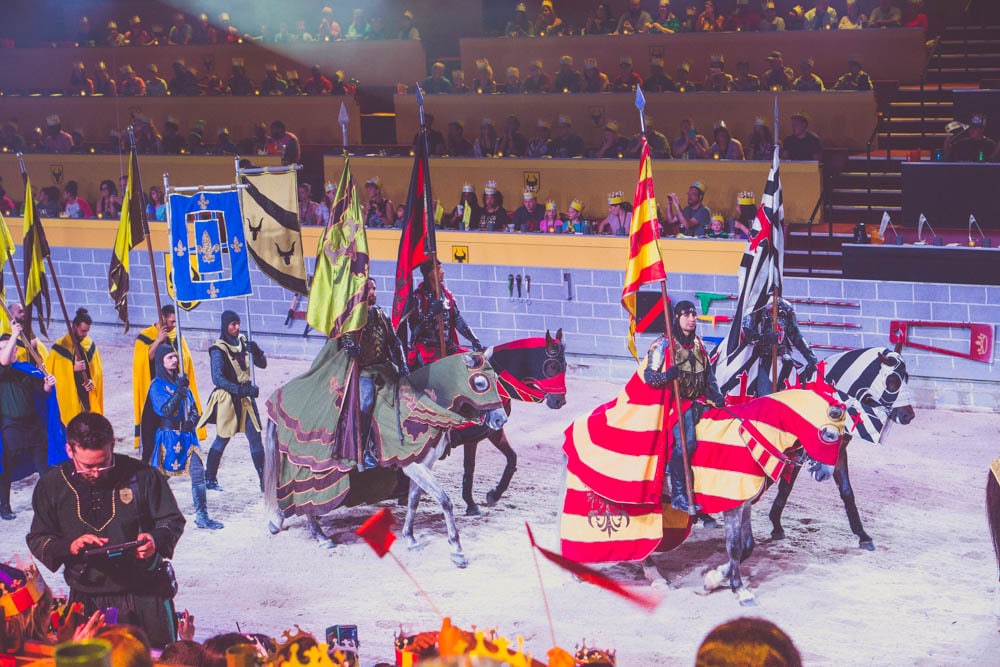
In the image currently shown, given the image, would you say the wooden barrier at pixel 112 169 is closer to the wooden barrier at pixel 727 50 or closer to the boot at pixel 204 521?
the wooden barrier at pixel 727 50

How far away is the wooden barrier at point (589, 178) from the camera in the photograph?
1409cm

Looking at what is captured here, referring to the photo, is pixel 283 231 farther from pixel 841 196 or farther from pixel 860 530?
pixel 841 196

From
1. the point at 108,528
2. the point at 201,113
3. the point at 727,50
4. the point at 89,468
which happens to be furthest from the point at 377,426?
the point at 201,113

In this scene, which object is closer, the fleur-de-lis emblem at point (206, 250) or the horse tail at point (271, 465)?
the horse tail at point (271, 465)

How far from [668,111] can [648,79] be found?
0.59 metres

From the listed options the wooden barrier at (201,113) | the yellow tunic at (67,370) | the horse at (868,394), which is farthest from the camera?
the wooden barrier at (201,113)

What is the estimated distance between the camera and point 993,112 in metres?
14.0

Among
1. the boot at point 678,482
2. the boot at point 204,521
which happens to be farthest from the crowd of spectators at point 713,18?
the boot at point 204,521

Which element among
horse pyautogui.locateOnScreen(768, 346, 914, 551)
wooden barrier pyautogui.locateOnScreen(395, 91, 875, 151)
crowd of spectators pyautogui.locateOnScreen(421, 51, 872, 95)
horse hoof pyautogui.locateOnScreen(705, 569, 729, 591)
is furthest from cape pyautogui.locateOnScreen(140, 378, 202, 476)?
crowd of spectators pyautogui.locateOnScreen(421, 51, 872, 95)

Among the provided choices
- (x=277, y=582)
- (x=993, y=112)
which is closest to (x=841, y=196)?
(x=993, y=112)

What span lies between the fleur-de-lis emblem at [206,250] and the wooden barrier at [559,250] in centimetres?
384

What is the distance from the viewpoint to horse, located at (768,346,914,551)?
27.6 ft

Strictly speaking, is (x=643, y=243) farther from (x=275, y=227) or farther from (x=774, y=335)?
(x=275, y=227)

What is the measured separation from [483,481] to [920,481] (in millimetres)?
3690
